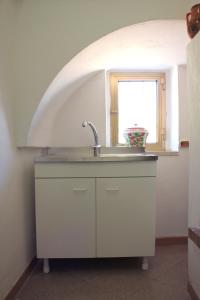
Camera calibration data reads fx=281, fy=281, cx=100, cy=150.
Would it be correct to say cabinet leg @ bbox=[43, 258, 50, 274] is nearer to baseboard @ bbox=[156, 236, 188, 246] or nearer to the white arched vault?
the white arched vault

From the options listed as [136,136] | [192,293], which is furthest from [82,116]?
[192,293]

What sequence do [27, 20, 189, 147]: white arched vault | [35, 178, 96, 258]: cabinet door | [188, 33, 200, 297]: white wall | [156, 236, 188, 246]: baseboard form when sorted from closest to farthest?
[188, 33, 200, 297]: white wall → [27, 20, 189, 147]: white arched vault → [35, 178, 96, 258]: cabinet door → [156, 236, 188, 246]: baseboard

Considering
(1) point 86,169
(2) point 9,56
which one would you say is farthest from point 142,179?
(2) point 9,56

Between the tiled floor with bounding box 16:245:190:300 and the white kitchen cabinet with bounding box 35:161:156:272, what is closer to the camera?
the tiled floor with bounding box 16:245:190:300

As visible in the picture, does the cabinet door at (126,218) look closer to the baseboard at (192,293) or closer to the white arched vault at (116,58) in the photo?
the baseboard at (192,293)

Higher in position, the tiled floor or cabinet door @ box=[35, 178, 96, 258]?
cabinet door @ box=[35, 178, 96, 258]

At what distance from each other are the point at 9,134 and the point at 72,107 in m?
0.95

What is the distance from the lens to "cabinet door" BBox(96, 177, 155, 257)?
1.87m

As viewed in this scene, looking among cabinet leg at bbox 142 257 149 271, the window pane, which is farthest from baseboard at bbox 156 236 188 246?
the window pane

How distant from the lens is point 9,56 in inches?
64.5

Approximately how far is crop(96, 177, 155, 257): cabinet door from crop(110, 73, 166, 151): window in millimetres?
844

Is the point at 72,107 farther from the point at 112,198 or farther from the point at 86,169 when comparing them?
the point at 112,198

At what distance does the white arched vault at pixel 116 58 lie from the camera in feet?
5.77

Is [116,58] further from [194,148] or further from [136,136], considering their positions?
[194,148]
